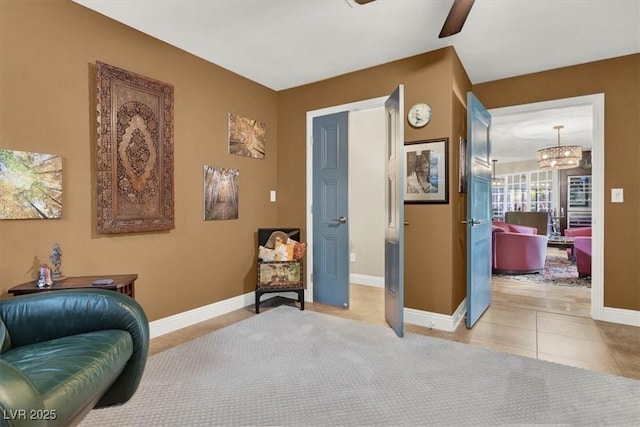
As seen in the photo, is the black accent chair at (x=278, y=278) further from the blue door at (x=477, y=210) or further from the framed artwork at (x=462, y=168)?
the framed artwork at (x=462, y=168)

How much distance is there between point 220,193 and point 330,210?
3.97 ft

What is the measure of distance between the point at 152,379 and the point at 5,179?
1516 mm

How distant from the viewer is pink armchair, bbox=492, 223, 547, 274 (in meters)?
5.27

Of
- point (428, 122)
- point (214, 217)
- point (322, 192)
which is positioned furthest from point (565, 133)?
point (214, 217)

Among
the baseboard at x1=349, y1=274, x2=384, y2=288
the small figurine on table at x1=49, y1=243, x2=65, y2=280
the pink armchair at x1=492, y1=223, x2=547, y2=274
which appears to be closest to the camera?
the small figurine on table at x1=49, y1=243, x2=65, y2=280

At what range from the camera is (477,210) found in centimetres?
325

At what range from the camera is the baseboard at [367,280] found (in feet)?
15.6

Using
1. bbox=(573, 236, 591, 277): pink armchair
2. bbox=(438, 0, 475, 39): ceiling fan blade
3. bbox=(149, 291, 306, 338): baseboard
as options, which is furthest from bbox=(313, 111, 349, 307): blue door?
bbox=(573, 236, 591, 277): pink armchair

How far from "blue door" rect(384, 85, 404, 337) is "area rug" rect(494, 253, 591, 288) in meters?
3.06

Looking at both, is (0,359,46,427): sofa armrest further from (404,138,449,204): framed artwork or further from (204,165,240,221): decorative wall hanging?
(404,138,449,204): framed artwork

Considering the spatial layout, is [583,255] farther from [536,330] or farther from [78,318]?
[78,318]

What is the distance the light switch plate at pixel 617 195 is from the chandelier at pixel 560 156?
10.4 feet

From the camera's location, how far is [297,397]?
1911 millimetres

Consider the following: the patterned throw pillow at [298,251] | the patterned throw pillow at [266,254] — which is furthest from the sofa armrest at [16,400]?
the patterned throw pillow at [298,251]
